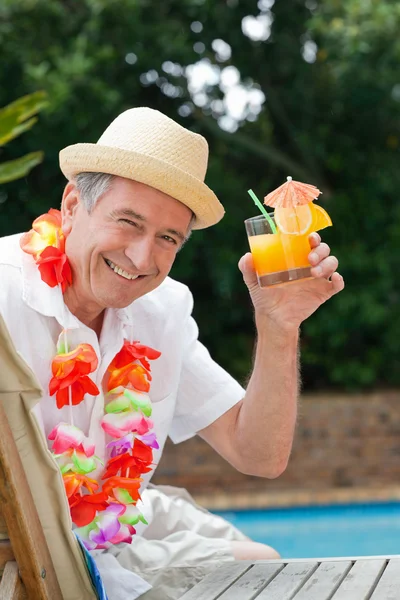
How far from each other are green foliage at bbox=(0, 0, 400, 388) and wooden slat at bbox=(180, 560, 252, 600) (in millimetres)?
5947

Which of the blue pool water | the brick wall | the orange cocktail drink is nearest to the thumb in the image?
the orange cocktail drink

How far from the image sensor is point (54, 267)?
2256 mm

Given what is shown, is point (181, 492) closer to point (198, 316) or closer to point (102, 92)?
point (102, 92)

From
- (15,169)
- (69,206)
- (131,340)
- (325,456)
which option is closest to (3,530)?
(131,340)

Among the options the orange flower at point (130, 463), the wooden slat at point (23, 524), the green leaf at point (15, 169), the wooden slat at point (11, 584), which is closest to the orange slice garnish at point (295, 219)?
the orange flower at point (130, 463)

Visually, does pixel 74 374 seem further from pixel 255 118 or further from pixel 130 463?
pixel 255 118

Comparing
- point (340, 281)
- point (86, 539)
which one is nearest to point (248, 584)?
point (86, 539)

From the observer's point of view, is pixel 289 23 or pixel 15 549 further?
pixel 289 23

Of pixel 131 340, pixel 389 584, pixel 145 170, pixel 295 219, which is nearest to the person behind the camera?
pixel 389 584

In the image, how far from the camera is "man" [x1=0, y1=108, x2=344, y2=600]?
2.16m

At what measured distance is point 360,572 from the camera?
1.91 metres

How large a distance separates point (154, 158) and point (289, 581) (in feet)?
3.15

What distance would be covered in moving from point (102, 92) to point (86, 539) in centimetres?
602

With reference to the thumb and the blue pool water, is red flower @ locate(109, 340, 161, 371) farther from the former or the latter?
the blue pool water
